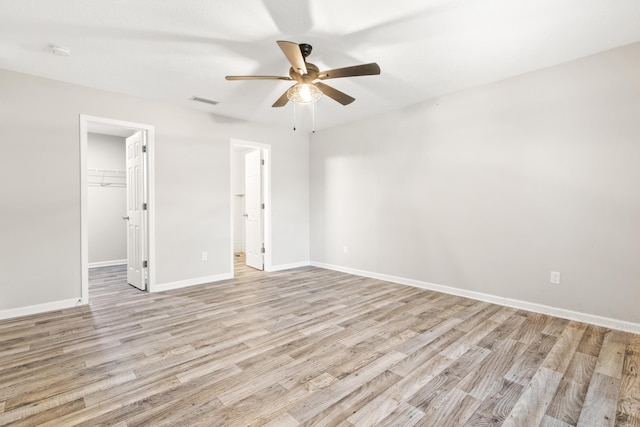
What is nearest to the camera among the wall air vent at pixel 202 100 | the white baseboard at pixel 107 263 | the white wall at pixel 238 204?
the wall air vent at pixel 202 100

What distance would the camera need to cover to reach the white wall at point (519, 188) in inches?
110

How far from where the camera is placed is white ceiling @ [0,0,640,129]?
220 cm

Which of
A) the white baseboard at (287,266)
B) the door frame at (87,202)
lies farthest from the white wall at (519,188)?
the door frame at (87,202)

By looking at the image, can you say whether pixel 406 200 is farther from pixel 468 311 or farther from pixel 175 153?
pixel 175 153

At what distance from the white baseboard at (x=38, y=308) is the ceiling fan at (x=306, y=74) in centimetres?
311

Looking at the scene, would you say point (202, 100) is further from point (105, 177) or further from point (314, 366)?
point (314, 366)

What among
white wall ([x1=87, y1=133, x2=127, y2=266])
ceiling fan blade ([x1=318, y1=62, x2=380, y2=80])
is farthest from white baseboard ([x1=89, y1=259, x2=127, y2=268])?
ceiling fan blade ([x1=318, y1=62, x2=380, y2=80])

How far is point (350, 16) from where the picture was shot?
2291 mm

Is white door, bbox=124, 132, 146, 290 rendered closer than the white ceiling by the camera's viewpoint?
No

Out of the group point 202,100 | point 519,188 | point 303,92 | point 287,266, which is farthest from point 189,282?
point 519,188

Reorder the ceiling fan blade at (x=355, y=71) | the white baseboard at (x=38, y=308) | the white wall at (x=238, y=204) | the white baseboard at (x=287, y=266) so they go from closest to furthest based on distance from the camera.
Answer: the ceiling fan blade at (x=355, y=71), the white baseboard at (x=38, y=308), the white baseboard at (x=287, y=266), the white wall at (x=238, y=204)

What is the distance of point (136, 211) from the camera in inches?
168

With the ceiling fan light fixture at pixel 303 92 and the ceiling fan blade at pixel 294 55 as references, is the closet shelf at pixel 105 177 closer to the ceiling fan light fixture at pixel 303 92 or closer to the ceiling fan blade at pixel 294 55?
the ceiling fan light fixture at pixel 303 92

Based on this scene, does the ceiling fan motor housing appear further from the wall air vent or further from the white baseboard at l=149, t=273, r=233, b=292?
the white baseboard at l=149, t=273, r=233, b=292
